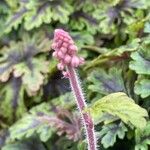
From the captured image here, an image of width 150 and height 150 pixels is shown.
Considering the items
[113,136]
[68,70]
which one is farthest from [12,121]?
[68,70]

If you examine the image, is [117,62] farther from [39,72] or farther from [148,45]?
[39,72]

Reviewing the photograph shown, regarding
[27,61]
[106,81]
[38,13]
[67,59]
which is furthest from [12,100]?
[67,59]

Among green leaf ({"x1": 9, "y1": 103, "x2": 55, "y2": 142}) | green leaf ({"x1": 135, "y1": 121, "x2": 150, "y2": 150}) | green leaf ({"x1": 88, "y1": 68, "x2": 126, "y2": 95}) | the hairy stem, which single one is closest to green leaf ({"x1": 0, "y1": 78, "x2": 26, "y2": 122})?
green leaf ({"x1": 9, "y1": 103, "x2": 55, "y2": 142})

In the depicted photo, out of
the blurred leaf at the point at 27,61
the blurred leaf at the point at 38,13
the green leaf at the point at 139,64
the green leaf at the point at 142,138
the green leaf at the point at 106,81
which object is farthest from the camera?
the blurred leaf at the point at 38,13

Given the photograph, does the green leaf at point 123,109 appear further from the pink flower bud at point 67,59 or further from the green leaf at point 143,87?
the green leaf at point 143,87

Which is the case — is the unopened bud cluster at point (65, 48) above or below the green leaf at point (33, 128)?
above

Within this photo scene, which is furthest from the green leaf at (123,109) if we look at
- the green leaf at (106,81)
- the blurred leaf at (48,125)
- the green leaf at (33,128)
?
the green leaf at (33,128)

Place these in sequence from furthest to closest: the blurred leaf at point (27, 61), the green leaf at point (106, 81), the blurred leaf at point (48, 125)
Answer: the blurred leaf at point (27, 61) < the blurred leaf at point (48, 125) < the green leaf at point (106, 81)
